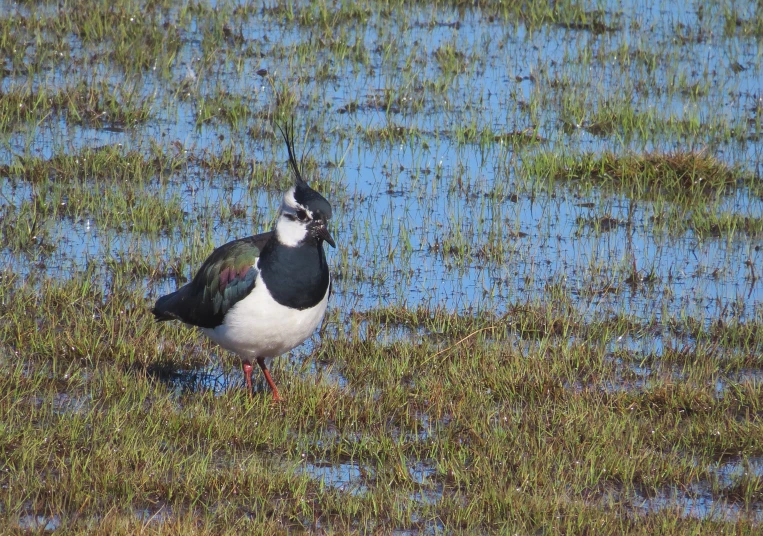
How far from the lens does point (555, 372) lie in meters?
5.79

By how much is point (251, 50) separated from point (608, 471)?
257 inches

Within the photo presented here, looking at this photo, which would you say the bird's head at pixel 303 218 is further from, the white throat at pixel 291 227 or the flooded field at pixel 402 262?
the flooded field at pixel 402 262

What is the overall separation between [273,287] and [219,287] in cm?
29

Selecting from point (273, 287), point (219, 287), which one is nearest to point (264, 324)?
point (273, 287)

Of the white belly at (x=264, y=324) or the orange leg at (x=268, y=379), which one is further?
the orange leg at (x=268, y=379)

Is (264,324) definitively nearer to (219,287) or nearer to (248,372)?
(219,287)

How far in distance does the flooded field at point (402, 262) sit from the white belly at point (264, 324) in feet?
0.85

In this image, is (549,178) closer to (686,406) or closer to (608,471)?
(686,406)

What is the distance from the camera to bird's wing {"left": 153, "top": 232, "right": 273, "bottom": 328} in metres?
5.34

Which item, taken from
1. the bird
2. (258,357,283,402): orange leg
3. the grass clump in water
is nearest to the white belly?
the bird

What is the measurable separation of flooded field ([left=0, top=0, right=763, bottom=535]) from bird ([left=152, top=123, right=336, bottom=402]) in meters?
0.30

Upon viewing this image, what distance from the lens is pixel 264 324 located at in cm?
523

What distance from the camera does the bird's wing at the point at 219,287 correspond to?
5.34 m

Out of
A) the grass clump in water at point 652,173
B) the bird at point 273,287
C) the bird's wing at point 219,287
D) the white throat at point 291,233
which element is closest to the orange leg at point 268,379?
the bird at point 273,287
